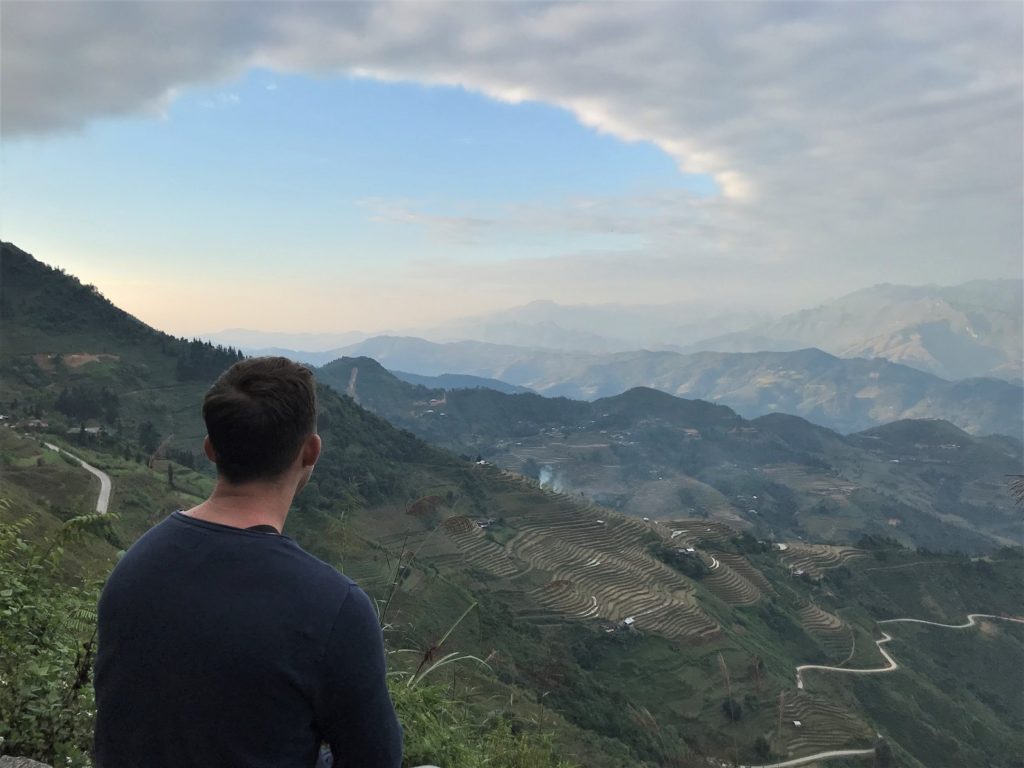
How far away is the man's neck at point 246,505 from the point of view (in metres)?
2.04

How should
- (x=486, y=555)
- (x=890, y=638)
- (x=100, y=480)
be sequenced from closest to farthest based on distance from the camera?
1. (x=100, y=480)
2. (x=486, y=555)
3. (x=890, y=638)

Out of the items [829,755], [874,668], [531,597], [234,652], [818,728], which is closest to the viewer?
[234,652]

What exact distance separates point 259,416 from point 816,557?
101223mm

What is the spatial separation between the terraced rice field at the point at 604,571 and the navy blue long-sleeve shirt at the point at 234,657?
41112 millimetres

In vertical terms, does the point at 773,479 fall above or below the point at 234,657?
below

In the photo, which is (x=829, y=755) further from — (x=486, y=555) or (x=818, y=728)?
(x=486, y=555)

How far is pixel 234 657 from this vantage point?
1784 millimetres

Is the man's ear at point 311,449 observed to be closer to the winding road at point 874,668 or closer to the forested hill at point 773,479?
the winding road at point 874,668

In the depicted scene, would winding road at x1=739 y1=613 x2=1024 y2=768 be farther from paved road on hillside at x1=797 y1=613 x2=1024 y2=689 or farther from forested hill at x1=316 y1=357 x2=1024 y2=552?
forested hill at x1=316 y1=357 x2=1024 y2=552

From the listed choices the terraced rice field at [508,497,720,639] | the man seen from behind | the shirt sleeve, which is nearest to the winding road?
the shirt sleeve

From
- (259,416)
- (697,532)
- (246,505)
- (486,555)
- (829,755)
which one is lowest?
(697,532)

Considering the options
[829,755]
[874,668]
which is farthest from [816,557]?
[829,755]

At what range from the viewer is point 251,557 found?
1.87 metres

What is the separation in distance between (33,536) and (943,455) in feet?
729
